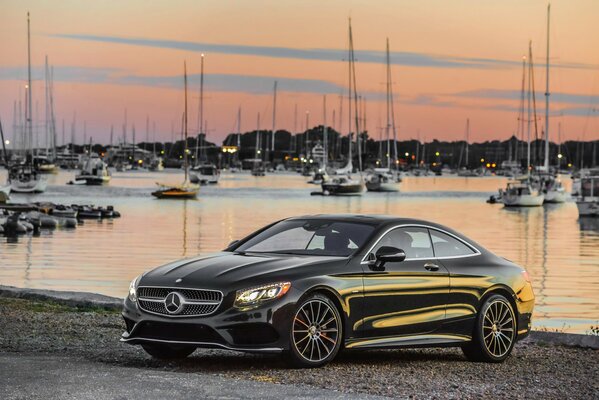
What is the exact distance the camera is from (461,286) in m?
12.7

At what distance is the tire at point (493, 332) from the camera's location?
41.9ft

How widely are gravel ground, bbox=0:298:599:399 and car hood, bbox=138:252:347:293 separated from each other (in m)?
0.80

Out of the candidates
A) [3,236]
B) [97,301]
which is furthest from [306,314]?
[3,236]

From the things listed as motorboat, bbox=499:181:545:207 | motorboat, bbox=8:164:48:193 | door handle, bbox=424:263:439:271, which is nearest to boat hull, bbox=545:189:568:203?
motorboat, bbox=499:181:545:207

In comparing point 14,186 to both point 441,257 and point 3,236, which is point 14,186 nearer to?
point 3,236

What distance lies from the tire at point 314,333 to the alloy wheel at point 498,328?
6.75 feet

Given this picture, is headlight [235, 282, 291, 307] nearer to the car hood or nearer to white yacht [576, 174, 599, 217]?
the car hood

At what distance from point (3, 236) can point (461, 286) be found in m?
45.2

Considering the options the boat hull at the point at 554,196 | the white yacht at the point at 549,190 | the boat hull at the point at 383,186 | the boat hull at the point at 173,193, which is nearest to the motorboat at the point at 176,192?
the boat hull at the point at 173,193

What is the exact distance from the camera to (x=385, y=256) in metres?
11.9

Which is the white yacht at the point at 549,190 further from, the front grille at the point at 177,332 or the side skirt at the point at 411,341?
the front grille at the point at 177,332

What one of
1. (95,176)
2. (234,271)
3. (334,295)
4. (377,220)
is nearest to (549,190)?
(95,176)

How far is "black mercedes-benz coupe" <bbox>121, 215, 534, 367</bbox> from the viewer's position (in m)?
11.1

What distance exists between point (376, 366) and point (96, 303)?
675 cm
